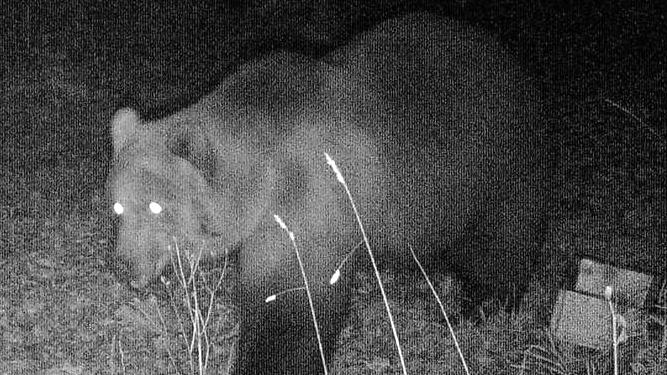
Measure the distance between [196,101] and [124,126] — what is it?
27 centimetres

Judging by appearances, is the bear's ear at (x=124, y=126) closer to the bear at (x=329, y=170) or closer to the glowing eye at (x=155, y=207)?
the bear at (x=329, y=170)

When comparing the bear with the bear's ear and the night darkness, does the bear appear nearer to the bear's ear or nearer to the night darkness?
the bear's ear

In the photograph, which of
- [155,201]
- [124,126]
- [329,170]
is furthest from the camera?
[329,170]

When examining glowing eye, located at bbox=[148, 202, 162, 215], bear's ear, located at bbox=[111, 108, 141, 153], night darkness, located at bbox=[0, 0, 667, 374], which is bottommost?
night darkness, located at bbox=[0, 0, 667, 374]

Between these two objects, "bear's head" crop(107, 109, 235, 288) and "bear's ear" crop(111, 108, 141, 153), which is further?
"bear's ear" crop(111, 108, 141, 153)

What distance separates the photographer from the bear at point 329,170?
109 inches

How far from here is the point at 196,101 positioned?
3057 mm

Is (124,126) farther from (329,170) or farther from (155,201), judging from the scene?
(329,170)

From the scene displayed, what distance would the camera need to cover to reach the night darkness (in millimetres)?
3658

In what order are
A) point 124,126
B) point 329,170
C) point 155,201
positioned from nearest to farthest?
point 155,201 < point 124,126 < point 329,170

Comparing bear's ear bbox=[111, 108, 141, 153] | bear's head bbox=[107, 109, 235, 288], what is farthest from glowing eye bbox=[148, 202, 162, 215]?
bear's ear bbox=[111, 108, 141, 153]

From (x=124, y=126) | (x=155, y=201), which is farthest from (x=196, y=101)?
(x=155, y=201)

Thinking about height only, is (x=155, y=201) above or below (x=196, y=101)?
below

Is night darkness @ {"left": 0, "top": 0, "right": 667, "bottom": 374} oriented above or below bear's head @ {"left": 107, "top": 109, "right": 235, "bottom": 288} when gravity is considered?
below
